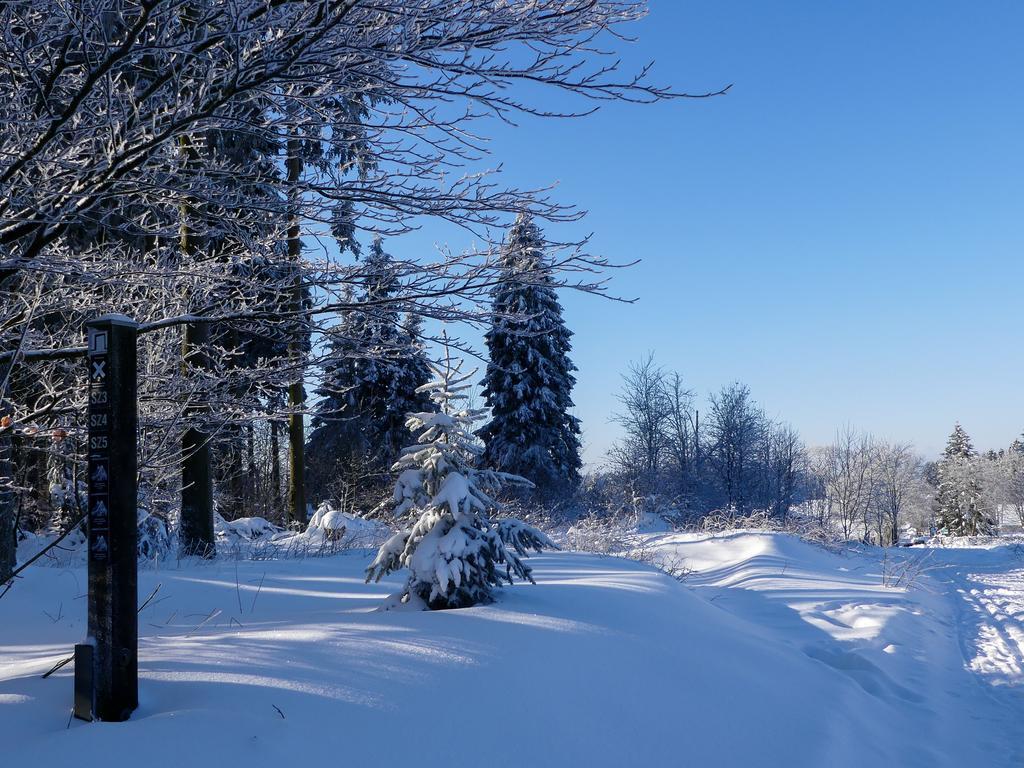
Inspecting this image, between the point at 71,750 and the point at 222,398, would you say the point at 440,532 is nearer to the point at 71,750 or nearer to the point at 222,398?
the point at 222,398

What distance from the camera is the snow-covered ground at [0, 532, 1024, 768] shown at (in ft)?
9.40

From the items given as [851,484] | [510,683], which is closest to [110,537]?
[510,683]

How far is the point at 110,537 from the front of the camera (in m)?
2.96

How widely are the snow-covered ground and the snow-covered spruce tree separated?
1.03 feet

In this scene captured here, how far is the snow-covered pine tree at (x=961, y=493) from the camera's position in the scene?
5211cm

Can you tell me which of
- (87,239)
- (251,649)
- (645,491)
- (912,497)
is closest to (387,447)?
(645,491)

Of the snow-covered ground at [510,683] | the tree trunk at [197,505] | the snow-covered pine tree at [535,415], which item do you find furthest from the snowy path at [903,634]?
the snow-covered pine tree at [535,415]

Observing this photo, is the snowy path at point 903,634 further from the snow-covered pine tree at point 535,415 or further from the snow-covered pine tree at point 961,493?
the snow-covered pine tree at point 961,493

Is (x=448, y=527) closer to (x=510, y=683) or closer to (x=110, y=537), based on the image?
(x=510, y=683)

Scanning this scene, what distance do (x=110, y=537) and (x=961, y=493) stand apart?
61580 millimetres

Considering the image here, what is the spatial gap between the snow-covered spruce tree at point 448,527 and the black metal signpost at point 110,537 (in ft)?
7.22

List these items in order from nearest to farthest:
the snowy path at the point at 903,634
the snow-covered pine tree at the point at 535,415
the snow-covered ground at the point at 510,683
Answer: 1. the snow-covered ground at the point at 510,683
2. the snowy path at the point at 903,634
3. the snow-covered pine tree at the point at 535,415

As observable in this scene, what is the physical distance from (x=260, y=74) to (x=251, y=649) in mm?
2697

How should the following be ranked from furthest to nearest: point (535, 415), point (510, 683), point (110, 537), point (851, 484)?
point (851, 484)
point (535, 415)
point (510, 683)
point (110, 537)
